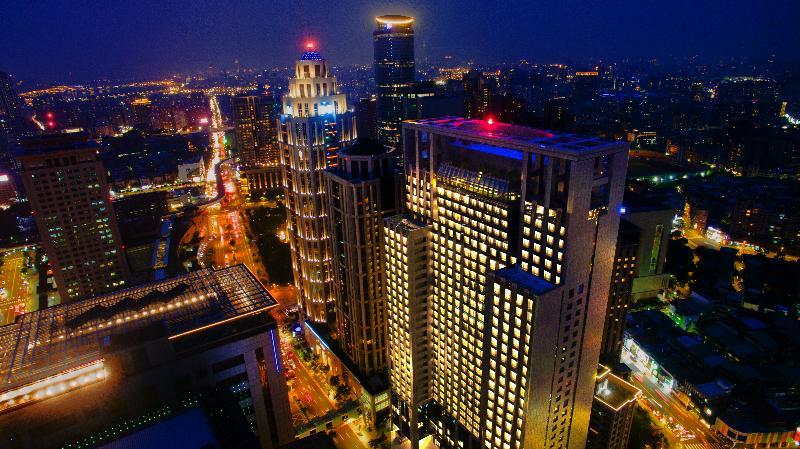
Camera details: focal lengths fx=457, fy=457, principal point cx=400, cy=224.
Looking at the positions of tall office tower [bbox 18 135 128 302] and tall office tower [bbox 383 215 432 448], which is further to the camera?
tall office tower [bbox 18 135 128 302]

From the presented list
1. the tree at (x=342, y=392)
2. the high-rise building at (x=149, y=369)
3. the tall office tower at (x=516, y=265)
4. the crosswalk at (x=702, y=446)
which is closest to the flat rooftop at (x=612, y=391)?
the tall office tower at (x=516, y=265)

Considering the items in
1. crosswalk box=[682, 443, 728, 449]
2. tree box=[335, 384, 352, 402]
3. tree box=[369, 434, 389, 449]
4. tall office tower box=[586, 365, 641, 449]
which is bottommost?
crosswalk box=[682, 443, 728, 449]

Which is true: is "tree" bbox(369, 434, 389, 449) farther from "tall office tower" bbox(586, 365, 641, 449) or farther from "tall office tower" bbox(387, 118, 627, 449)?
"tall office tower" bbox(586, 365, 641, 449)

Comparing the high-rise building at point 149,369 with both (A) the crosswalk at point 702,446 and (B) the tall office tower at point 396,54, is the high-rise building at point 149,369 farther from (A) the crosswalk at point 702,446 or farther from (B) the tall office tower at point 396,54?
(B) the tall office tower at point 396,54

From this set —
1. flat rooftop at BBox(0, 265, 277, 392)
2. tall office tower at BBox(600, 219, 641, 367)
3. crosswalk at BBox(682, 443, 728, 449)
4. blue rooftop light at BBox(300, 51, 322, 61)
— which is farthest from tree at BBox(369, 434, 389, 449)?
blue rooftop light at BBox(300, 51, 322, 61)

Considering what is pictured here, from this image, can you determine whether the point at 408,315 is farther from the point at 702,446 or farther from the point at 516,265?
the point at 702,446

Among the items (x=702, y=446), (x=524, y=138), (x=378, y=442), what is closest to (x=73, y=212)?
(x=378, y=442)
